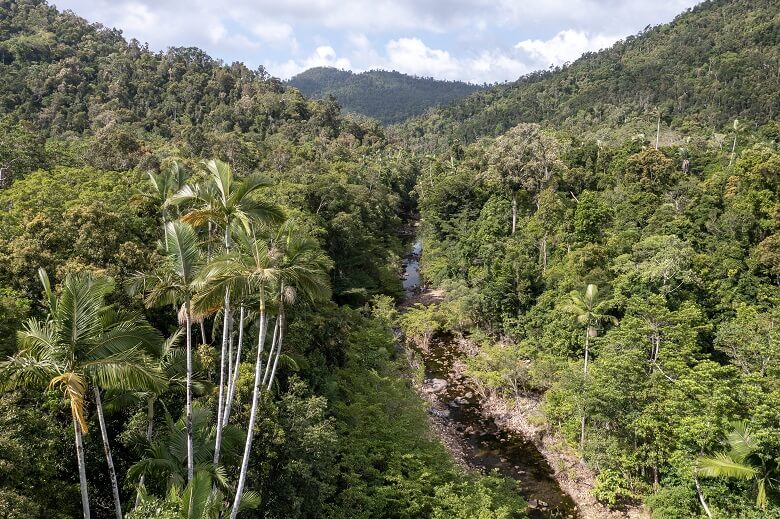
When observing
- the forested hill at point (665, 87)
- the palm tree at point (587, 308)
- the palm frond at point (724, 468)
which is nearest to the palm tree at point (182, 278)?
the palm frond at point (724, 468)

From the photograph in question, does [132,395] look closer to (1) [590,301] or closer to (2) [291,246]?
(2) [291,246]

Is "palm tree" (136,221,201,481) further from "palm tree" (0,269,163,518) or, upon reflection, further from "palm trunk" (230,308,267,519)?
"palm tree" (0,269,163,518)

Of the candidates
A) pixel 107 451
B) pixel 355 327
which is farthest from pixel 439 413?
pixel 107 451

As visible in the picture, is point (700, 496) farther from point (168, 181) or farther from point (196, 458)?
point (168, 181)

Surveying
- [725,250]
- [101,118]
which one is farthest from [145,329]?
[101,118]

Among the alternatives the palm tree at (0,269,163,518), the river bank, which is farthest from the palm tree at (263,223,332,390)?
the river bank

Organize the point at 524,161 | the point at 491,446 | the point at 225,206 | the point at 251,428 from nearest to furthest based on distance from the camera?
1. the point at 251,428
2. the point at 225,206
3. the point at 491,446
4. the point at 524,161
